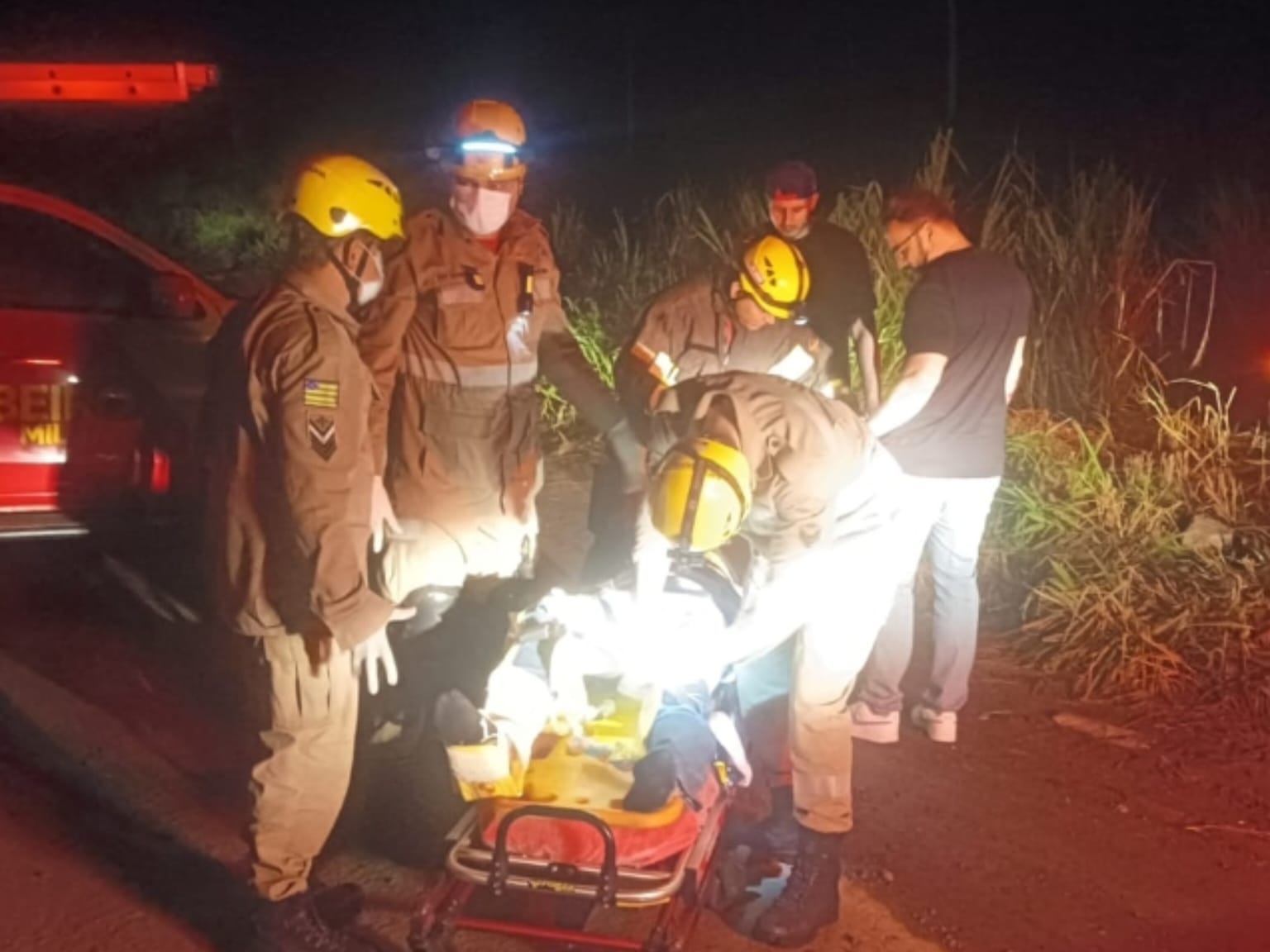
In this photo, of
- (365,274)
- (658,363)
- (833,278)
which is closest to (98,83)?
(365,274)

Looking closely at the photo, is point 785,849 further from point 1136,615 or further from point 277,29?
point 277,29

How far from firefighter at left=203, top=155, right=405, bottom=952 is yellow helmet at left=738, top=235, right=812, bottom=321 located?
1.05 meters

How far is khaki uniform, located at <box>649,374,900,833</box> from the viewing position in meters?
3.82

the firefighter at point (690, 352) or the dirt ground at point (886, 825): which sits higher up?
the firefighter at point (690, 352)

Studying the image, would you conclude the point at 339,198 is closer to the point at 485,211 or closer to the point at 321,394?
the point at 321,394

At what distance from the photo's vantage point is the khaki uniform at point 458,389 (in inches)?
188

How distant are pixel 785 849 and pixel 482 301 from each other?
74.5 inches

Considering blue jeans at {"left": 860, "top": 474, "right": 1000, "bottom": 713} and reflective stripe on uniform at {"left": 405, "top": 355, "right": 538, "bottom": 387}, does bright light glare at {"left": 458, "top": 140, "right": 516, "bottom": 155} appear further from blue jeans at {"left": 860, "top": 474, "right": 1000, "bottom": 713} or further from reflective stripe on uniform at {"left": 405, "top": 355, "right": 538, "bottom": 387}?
blue jeans at {"left": 860, "top": 474, "right": 1000, "bottom": 713}

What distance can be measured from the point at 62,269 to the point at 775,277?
363 cm

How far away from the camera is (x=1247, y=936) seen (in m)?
4.16

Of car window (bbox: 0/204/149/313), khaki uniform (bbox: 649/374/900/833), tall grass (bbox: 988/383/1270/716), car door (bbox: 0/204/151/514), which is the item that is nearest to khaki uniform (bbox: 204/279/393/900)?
khaki uniform (bbox: 649/374/900/833)

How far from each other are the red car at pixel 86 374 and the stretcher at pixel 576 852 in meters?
Answer: 2.91

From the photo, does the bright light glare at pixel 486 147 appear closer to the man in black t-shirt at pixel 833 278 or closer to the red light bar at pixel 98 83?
the red light bar at pixel 98 83

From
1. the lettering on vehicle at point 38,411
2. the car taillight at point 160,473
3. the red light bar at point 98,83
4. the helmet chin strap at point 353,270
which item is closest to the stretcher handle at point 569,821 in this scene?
the helmet chin strap at point 353,270
